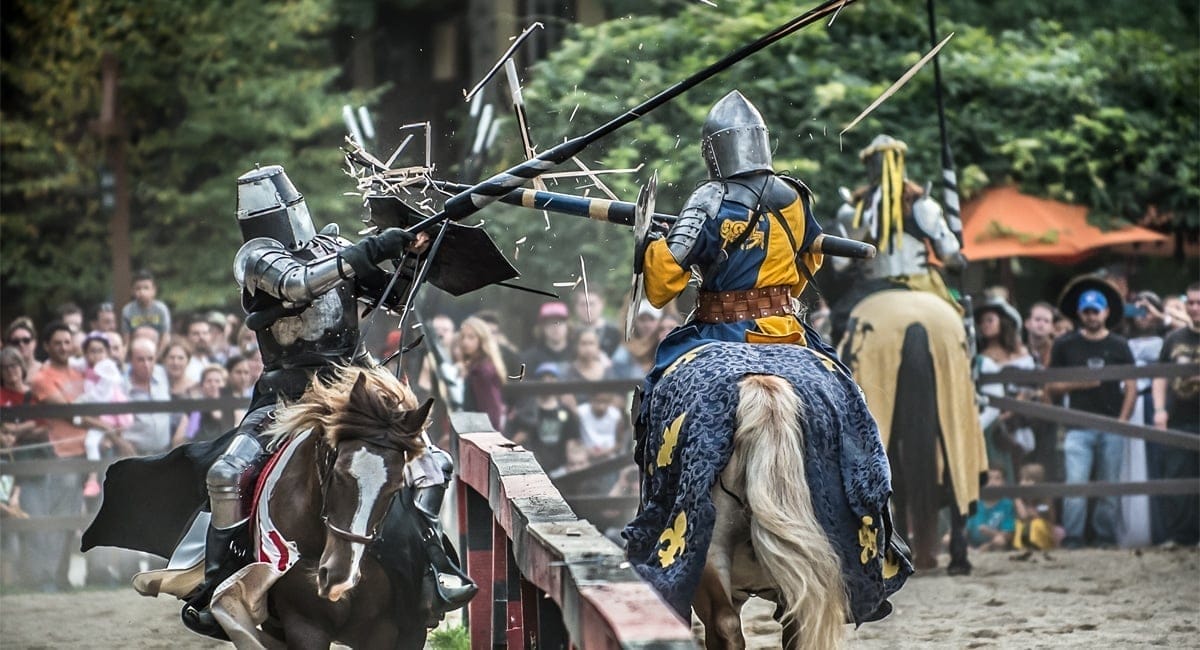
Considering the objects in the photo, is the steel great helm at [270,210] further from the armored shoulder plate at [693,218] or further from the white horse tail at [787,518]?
the white horse tail at [787,518]

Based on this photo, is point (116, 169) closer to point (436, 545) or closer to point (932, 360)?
point (932, 360)

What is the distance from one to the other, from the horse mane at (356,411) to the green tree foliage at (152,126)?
37.9 ft

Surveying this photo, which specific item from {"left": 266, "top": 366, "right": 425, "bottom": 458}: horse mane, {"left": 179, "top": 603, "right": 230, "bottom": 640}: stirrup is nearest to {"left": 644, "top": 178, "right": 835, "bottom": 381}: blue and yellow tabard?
{"left": 266, "top": 366, "right": 425, "bottom": 458}: horse mane

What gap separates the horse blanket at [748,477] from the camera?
609 cm

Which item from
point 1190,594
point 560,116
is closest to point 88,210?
point 560,116

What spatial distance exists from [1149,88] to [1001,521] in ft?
12.0

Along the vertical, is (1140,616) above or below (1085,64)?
below

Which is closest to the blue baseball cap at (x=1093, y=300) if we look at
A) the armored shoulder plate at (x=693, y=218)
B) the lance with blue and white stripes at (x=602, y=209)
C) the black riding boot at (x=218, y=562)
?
the lance with blue and white stripes at (x=602, y=209)

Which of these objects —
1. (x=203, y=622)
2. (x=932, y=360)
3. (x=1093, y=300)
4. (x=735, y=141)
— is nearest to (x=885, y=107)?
(x=1093, y=300)

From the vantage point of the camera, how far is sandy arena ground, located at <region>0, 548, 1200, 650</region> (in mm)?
9008

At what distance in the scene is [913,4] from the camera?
15.1 meters

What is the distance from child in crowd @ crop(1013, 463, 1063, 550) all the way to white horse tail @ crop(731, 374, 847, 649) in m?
6.90

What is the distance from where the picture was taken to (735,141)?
21.8 feet

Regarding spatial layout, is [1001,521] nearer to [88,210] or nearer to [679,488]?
[679,488]
